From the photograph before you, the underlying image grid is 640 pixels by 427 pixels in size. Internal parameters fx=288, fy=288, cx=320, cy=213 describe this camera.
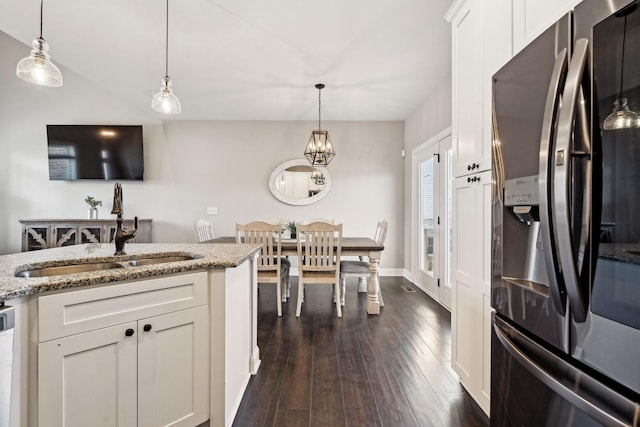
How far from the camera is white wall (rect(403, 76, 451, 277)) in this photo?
3371mm

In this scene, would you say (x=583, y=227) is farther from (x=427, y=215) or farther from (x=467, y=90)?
(x=427, y=215)

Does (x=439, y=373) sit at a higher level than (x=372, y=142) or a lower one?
lower

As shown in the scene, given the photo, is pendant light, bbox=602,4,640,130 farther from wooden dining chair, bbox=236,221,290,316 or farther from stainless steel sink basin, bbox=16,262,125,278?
wooden dining chair, bbox=236,221,290,316

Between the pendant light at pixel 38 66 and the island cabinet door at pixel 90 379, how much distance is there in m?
1.55

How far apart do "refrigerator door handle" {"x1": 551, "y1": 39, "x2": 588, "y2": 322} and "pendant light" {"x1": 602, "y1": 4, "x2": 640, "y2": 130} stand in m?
0.07

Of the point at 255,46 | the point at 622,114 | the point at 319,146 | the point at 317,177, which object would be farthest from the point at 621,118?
the point at 317,177

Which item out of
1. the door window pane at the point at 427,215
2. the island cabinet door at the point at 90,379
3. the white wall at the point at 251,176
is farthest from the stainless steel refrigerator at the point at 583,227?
the white wall at the point at 251,176

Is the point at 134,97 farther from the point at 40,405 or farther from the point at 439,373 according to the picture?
the point at 439,373

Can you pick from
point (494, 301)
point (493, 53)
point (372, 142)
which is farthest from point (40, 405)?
point (372, 142)

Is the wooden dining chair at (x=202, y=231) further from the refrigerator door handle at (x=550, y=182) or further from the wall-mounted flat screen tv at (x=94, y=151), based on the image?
the refrigerator door handle at (x=550, y=182)

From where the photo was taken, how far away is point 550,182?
28.5 inches

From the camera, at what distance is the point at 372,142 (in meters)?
4.93

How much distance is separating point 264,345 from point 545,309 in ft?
6.88

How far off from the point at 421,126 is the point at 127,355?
4.13 metres
